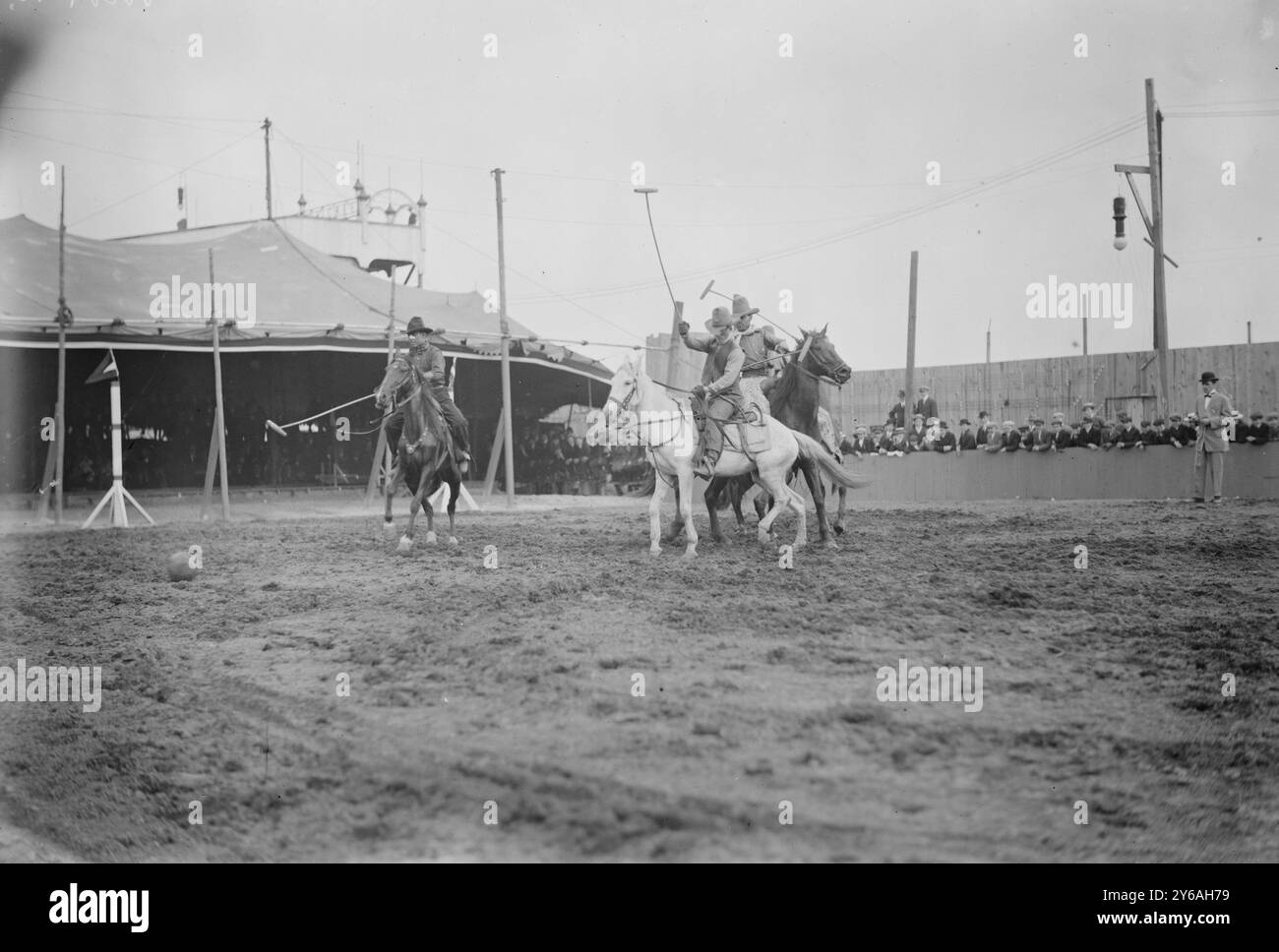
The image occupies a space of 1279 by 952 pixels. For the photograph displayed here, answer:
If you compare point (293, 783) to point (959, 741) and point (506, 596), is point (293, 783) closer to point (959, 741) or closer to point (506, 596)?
point (959, 741)

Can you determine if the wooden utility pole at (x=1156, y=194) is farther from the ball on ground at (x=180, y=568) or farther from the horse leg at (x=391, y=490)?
the ball on ground at (x=180, y=568)

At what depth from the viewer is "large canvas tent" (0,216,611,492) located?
2211 centimetres

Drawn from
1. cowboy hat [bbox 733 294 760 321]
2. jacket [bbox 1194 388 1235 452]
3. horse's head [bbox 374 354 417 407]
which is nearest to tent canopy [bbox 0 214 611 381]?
horse's head [bbox 374 354 417 407]

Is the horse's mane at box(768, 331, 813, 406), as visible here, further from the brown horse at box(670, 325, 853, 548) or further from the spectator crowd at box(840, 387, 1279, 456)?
the spectator crowd at box(840, 387, 1279, 456)

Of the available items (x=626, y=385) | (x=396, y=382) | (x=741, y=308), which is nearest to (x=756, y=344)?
(x=741, y=308)

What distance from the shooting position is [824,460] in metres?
13.2

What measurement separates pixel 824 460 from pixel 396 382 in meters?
5.00

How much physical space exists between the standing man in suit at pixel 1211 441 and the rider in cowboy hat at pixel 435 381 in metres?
11.0

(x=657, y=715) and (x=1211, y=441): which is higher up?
(x=1211, y=441)

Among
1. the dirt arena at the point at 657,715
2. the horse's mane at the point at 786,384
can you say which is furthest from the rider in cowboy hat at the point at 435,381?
the horse's mane at the point at 786,384

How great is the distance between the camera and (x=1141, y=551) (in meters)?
12.6

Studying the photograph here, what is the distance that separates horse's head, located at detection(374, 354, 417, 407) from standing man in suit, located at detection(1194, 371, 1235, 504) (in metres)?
11.6

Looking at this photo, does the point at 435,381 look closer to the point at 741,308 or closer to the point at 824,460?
the point at 741,308

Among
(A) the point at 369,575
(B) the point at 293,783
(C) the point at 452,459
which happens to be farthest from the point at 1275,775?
(C) the point at 452,459
